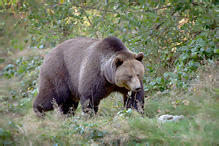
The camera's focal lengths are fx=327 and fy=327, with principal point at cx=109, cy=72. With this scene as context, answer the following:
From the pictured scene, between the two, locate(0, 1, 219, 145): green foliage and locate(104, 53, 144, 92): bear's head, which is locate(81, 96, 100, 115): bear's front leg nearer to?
locate(0, 1, 219, 145): green foliage

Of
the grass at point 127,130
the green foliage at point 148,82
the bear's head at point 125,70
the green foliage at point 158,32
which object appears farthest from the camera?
the green foliage at point 158,32

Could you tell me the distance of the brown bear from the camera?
693cm

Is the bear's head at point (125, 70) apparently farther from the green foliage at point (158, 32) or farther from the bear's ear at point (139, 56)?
the green foliage at point (158, 32)

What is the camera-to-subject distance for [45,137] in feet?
17.6

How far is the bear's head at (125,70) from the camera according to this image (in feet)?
22.2

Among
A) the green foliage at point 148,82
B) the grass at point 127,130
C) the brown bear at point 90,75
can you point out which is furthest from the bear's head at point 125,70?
the grass at point 127,130

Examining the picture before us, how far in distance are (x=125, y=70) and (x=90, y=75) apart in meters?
0.89

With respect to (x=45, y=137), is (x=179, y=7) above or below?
above

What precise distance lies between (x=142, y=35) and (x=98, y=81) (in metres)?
2.71

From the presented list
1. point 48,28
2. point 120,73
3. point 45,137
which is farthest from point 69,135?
point 48,28

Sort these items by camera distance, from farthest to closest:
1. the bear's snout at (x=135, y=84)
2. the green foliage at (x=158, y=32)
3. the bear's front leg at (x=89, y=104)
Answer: the green foliage at (x=158, y=32) → the bear's front leg at (x=89, y=104) → the bear's snout at (x=135, y=84)

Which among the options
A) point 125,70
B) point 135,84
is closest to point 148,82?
point 125,70

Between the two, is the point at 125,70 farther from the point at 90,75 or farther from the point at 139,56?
the point at 90,75

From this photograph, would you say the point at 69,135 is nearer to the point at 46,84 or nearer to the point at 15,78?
the point at 46,84
